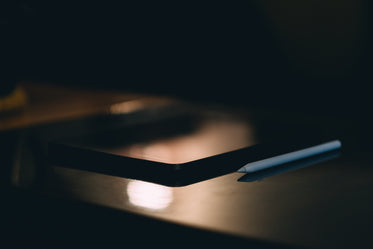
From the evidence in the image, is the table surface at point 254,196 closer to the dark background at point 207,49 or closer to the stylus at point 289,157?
the stylus at point 289,157

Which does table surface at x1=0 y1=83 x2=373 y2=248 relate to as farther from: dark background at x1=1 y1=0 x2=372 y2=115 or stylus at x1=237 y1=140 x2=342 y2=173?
dark background at x1=1 y1=0 x2=372 y2=115

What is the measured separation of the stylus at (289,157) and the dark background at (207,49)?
2.05 ft

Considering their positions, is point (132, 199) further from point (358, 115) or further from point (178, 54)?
point (178, 54)

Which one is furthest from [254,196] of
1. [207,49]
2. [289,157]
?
[207,49]

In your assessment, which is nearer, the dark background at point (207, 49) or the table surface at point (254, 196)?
the table surface at point (254, 196)

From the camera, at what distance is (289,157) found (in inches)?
28.1

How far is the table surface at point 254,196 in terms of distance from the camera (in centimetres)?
50

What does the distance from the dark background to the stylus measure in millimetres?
626

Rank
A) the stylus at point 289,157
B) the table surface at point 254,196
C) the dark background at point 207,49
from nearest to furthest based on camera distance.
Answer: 1. the table surface at point 254,196
2. the stylus at point 289,157
3. the dark background at point 207,49

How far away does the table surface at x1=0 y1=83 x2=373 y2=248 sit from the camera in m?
0.50

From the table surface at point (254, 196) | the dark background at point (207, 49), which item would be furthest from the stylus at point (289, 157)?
the dark background at point (207, 49)

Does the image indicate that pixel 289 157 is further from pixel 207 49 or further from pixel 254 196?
pixel 207 49

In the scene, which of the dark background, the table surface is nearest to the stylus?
the table surface

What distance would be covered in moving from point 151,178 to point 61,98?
0.80m
